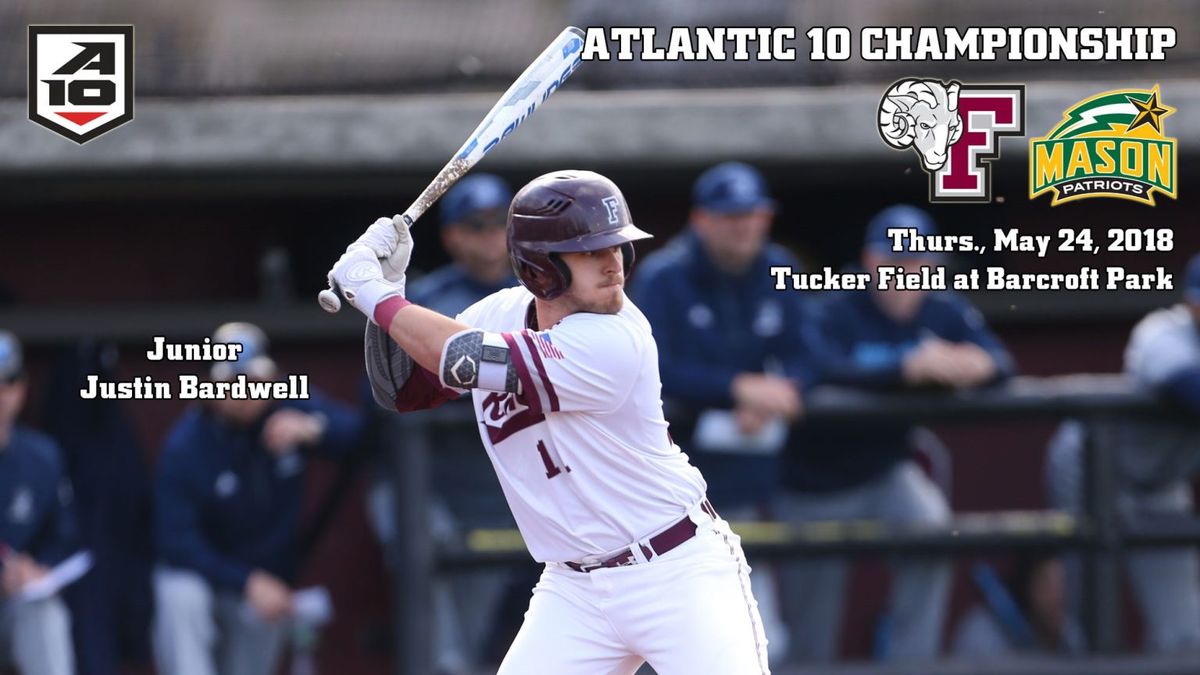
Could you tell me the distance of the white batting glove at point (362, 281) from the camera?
3.67 metres

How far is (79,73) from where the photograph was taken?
5289 mm

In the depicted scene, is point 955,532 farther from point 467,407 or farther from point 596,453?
point 596,453

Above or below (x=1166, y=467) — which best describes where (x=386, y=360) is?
above

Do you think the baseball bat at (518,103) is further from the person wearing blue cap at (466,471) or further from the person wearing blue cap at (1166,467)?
the person wearing blue cap at (1166,467)

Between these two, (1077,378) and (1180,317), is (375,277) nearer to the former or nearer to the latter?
(1180,317)

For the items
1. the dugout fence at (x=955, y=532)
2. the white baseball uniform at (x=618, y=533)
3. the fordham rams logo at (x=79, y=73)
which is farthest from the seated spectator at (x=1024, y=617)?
the fordham rams logo at (x=79, y=73)

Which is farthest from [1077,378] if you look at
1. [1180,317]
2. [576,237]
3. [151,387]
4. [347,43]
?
[576,237]

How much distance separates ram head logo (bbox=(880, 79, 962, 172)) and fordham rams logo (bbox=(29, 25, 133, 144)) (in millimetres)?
2420

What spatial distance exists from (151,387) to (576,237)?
2.72 metres

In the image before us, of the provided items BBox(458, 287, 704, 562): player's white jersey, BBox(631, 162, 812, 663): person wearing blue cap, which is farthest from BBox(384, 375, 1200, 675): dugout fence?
BBox(458, 287, 704, 562): player's white jersey

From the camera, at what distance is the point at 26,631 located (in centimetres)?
583

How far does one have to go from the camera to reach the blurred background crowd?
19.0 feet

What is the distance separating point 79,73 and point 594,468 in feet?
7.93

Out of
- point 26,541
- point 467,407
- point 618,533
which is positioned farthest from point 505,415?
point 26,541
